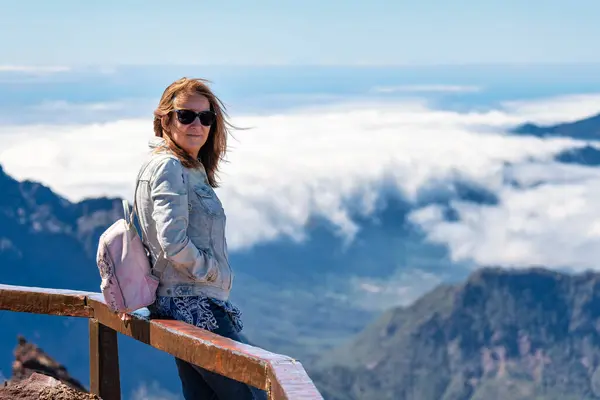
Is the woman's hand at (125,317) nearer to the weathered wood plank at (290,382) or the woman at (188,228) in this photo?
the woman at (188,228)

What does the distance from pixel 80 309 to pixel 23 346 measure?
2227 cm

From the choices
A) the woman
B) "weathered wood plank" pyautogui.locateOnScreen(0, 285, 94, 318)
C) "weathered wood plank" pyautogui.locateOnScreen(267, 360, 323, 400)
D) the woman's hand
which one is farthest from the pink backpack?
"weathered wood plank" pyautogui.locateOnScreen(267, 360, 323, 400)

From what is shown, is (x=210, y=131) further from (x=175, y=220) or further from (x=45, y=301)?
(x=45, y=301)

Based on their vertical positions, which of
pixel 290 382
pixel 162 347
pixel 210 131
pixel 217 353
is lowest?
pixel 162 347

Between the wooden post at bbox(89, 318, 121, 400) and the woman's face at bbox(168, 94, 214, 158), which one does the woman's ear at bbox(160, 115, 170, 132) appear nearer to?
the woman's face at bbox(168, 94, 214, 158)

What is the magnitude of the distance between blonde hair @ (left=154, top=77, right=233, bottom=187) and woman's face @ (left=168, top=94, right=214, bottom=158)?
1.0 inches

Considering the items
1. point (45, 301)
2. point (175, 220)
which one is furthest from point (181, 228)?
point (45, 301)

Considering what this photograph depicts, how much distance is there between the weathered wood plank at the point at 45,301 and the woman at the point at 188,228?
53cm

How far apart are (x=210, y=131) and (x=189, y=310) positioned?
1.17 m

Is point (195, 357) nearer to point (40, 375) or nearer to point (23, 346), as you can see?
point (40, 375)

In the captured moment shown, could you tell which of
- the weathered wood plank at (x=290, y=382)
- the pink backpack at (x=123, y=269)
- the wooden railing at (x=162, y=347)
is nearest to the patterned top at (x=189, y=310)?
the pink backpack at (x=123, y=269)

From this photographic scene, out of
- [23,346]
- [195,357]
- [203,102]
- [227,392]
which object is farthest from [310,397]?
[23,346]

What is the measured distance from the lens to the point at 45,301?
6.17m

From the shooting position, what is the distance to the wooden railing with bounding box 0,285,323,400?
13.6 ft
